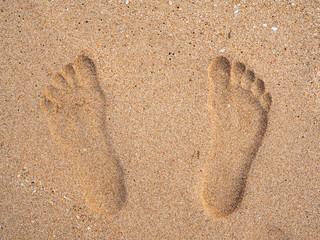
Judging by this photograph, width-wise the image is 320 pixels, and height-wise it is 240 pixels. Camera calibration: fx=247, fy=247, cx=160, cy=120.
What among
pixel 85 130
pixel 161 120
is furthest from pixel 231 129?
pixel 85 130

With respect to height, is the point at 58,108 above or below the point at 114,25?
below

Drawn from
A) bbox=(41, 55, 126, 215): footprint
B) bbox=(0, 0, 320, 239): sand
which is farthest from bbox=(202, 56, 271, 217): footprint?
bbox=(41, 55, 126, 215): footprint

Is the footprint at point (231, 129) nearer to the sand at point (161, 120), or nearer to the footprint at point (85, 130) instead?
the sand at point (161, 120)

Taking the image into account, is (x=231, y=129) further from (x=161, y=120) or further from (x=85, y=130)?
(x=85, y=130)

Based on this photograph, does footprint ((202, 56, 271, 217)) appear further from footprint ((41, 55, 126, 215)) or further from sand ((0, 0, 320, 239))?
footprint ((41, 55, 126, 215))

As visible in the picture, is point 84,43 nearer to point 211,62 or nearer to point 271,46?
point 211,62

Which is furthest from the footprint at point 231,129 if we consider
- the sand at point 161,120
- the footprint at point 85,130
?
the footprint at point 85,130

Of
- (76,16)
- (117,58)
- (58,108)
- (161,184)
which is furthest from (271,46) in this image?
(58,108)
